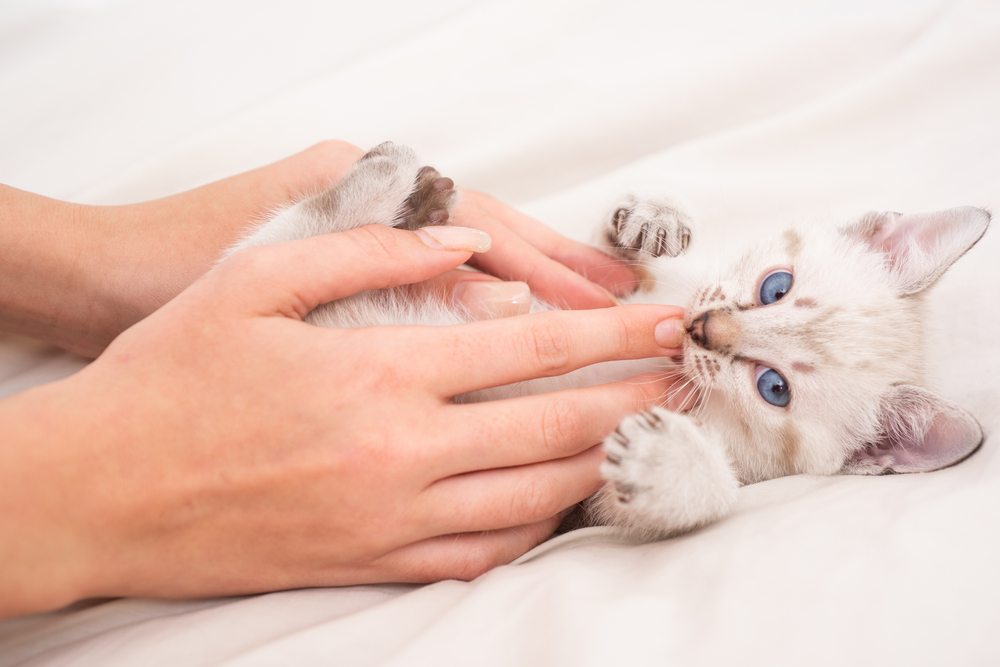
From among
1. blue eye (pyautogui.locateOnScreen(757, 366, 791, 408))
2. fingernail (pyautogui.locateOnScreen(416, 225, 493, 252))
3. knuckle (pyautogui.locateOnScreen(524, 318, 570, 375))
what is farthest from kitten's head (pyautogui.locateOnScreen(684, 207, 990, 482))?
fingernail (pyautogui.locateOnScreen(416, 225, 493, 252))

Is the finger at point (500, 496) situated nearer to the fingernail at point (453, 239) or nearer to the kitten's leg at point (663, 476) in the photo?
the kitten's leg at point (663, 476)

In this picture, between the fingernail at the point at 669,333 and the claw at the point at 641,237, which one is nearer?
the fingernail at the point at 669,333

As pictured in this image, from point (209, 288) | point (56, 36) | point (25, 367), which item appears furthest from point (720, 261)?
point (56, 36)

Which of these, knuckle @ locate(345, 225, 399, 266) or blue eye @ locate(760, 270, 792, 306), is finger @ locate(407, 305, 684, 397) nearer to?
knuckle @ locate(345, 225, 399, 266)

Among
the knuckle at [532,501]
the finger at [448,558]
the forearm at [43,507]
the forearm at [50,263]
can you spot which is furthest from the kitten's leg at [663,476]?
the forearm at [50,263]

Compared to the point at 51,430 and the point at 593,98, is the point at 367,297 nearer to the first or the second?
the point at 51,430

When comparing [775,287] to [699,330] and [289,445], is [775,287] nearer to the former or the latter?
[699,330]

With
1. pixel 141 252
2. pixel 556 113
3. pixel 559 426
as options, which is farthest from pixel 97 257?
pixel 556 113
